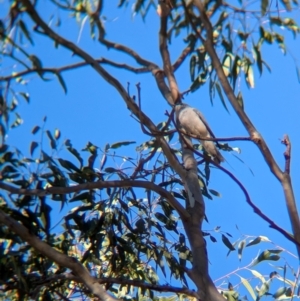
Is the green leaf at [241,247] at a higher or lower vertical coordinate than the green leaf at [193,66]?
lower

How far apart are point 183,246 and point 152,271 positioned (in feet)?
0.85

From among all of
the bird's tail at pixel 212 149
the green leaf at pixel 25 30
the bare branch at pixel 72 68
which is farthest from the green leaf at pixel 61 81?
the bird's tail at pixel 212 149

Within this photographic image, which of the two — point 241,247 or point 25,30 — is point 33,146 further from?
point 241,247

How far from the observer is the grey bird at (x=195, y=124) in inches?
90.7

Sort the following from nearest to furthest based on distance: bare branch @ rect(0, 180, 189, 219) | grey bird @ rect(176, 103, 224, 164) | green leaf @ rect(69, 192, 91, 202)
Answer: bare branch @ rect(0, 180, 189, 219) < green leaf @ rect(69, 192, 91, 202) < grey bird @ rect(176, 103, 224, 164)

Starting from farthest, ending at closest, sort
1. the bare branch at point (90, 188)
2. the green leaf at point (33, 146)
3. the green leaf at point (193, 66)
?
the green leaf at point (193, 66)
the green leaf at point (33, 146)
the bare branch at point (90, 188)

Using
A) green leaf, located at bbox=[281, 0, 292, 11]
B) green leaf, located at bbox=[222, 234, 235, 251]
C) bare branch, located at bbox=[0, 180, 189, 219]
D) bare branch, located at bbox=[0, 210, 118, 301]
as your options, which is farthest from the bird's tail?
bare branch, located at bbox=[0, 210, 118, 301]

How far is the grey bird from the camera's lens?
2.30m

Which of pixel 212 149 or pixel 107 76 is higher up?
pixel 107 76

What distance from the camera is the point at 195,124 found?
7.79ft

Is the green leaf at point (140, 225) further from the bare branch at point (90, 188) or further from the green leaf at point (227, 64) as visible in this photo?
the green leaf at point (227, 64)

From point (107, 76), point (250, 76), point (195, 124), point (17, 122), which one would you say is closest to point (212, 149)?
point (195, 124)

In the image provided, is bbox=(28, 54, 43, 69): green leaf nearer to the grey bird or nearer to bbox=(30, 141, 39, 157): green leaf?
bbox=(30, 141, 39, 157): green leaf

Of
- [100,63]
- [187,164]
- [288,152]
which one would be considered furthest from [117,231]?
[288,152]
